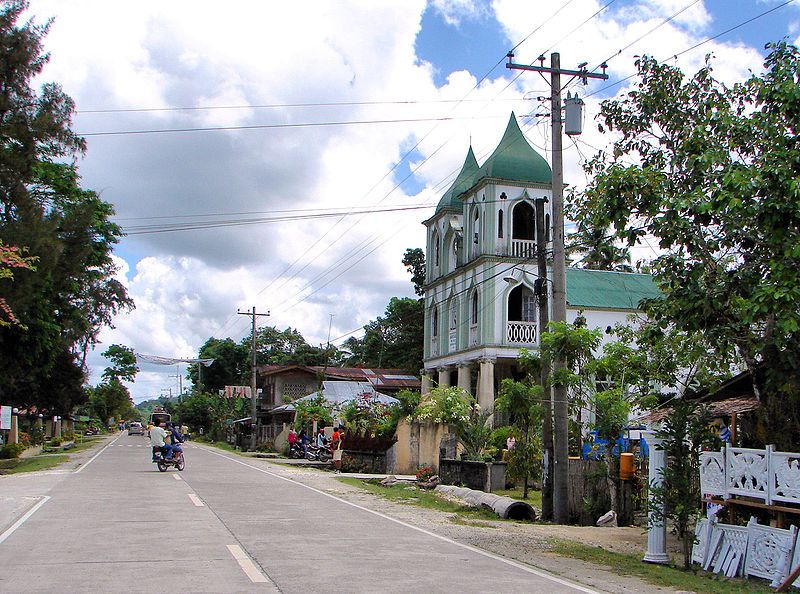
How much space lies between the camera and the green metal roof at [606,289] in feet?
113

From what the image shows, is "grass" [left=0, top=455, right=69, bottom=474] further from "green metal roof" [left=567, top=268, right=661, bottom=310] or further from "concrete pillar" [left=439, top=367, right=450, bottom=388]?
"green metal roof" [left=567, top=268, right=661, bottom=310]

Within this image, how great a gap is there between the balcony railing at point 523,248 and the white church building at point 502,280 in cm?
4

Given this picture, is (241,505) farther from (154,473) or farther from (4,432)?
(4,432)

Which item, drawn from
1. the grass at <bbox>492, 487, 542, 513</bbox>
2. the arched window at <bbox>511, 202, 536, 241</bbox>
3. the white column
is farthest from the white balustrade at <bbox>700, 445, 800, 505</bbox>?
the arched window at <bbox>511, 202, 536, 241</bbox>

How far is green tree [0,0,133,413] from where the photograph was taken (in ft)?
90.6

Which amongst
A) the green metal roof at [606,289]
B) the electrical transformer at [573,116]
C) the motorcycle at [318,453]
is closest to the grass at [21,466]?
the motorcycle at [318,453]

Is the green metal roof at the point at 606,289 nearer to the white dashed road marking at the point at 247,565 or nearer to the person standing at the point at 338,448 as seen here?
the person standing at the point at 338,448

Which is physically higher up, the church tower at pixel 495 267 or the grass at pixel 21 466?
the church tower at pixel 495 267

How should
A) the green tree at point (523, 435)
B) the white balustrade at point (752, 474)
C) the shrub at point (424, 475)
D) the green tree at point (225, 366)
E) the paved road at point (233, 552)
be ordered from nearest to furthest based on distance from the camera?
the paved road at point (233, 552) < the white balustrade at point (752, 474) < the green tree at point (523, 435) < the shrub at point (424, 475) < the green tree at point (225, 366)

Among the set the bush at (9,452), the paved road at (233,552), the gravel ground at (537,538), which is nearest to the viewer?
the paved road at (233,552)

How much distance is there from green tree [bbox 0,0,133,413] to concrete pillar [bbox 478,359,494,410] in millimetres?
16234

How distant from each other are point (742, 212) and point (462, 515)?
1006 centimetres

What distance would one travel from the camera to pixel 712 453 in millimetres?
11805

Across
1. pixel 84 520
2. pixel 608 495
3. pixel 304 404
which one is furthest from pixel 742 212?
pixel 304 404
